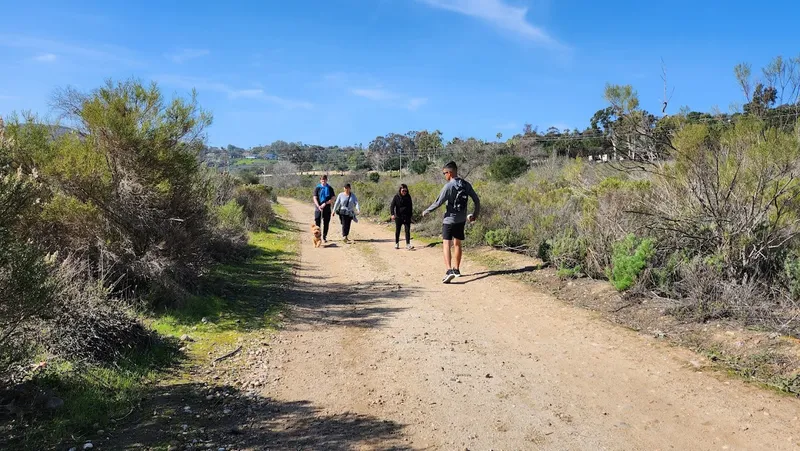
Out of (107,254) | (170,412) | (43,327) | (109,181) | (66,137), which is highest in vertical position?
(66,137)

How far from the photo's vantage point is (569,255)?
8.20 meters

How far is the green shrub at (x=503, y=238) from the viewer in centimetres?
1102

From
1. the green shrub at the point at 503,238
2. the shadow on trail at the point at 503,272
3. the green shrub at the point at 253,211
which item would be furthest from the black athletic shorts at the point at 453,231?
the green shrub at the point at 253,211

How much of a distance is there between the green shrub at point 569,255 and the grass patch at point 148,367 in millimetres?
4412

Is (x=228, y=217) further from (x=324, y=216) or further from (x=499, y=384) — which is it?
(x=499, y=384)

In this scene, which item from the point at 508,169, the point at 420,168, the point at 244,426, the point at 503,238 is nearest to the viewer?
the point at 244,426

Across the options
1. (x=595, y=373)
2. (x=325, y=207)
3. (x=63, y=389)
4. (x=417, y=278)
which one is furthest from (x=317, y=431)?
(x=325, y=207)

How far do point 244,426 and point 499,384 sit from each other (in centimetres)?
209

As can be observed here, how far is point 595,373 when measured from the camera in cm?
455

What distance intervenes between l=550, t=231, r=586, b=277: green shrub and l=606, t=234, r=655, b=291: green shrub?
1064 millimetres

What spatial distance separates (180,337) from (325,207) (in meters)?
8.55

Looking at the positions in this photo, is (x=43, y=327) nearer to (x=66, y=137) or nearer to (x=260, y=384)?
(x=260, y=384)

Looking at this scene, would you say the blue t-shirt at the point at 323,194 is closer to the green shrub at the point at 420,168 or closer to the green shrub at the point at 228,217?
the green shrub at the point at 228,217

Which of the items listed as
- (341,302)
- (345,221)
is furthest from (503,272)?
(345,221)
